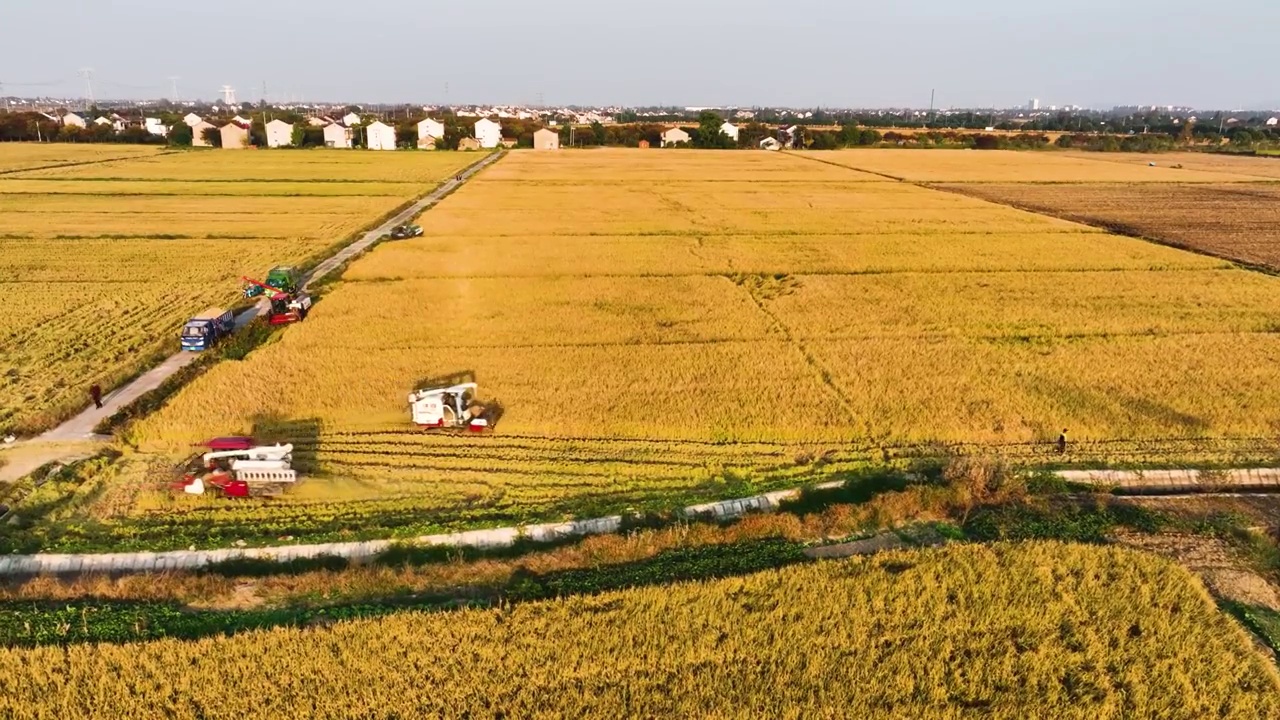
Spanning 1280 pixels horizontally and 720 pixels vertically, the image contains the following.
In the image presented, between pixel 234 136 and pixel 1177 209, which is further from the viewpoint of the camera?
pixel 234 136

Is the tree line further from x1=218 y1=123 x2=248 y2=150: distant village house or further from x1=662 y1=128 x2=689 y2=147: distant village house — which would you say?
x1=218 y1=123 x2=248 y2=150: distant village house

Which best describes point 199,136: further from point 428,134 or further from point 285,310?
point 285,310

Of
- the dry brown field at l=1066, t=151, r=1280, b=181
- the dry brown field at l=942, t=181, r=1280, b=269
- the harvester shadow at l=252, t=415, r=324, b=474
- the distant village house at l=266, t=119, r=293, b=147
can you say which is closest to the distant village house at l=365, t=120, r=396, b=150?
the distant village house at l=266, t=119, r=293, b=147

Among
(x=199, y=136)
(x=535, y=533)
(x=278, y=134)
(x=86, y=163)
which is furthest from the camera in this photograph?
(x=199, y=136)

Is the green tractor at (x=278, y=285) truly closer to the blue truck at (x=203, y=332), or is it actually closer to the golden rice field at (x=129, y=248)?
the golden rice field at (x=129, y=248)

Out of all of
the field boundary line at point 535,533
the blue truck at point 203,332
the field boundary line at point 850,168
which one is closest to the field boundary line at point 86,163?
the blue truck at point 203,332

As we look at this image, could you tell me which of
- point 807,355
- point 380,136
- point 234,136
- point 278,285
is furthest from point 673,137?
point 807,355
